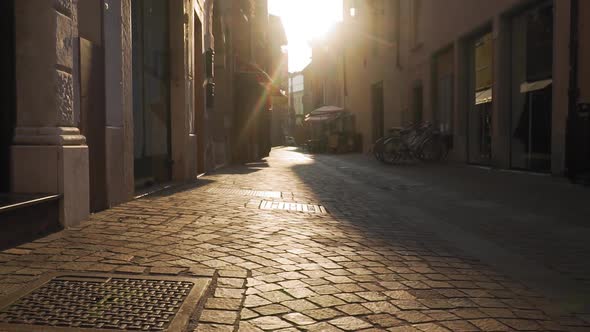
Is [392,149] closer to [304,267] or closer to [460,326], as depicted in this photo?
[304,267]

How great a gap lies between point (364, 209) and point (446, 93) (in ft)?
34.4

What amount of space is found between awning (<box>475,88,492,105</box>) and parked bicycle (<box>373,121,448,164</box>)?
1.53 meters

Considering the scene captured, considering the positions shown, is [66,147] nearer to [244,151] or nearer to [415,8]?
[244,151]

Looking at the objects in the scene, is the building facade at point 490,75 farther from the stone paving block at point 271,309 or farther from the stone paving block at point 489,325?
the stone paving block at point 271,309

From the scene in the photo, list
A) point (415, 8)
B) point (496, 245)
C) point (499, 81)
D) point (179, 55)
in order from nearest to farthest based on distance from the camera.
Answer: point (496, 245), point (179, 55), point (499, 81), point (415, 8)

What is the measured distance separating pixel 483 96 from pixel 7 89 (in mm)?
11096

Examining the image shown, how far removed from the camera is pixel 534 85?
33.8 feet

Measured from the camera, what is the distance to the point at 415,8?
59.4ft

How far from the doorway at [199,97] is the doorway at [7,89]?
5967 mm

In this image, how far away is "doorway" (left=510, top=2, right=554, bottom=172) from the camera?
9836 millimetres

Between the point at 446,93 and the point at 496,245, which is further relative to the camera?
the point at 446,93

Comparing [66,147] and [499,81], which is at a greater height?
[499,81]

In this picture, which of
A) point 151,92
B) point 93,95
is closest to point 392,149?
point 151,92

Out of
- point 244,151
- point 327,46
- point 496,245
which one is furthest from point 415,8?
point 327,46
